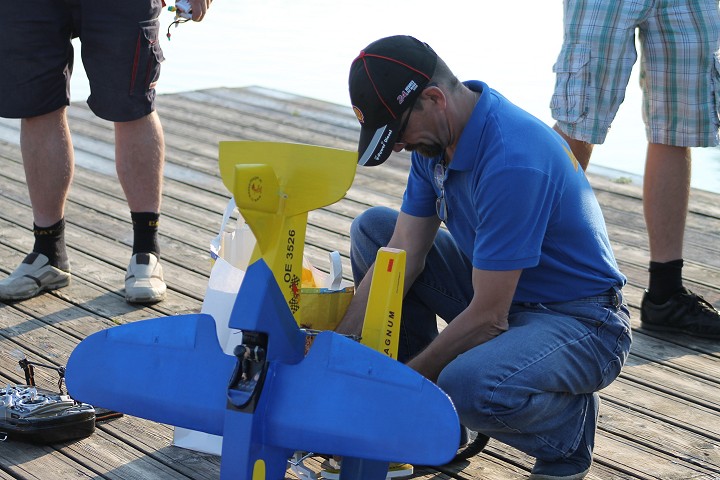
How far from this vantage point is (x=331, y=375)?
5.82 ft

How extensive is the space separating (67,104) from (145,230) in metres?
0.45

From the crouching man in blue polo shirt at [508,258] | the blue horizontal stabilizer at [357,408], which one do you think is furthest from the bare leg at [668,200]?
the blue horizontal stabilizer at [357,408]

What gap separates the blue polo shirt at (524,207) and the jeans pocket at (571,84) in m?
0.93

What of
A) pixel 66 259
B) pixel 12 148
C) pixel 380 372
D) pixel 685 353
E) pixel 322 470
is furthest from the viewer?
pixel 12 148

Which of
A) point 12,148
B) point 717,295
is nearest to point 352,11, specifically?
point 12,148

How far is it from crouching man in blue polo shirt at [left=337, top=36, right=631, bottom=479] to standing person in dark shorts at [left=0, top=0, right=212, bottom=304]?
1116 mm

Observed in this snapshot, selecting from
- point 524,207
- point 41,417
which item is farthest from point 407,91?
point 41,417

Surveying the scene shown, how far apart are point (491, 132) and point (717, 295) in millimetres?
1629

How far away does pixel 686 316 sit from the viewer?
303cm

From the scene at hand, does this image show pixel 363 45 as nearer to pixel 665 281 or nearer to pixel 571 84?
pixel 571 84

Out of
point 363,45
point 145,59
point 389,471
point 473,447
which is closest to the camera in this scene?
point 389,471

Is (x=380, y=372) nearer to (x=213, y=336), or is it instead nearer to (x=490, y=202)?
(x=213, y=336)

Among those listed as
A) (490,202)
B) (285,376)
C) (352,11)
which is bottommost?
(352,11)

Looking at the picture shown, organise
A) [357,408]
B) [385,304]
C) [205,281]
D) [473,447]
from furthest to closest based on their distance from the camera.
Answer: [205,281], [473,447], [385,304], [357,408]
